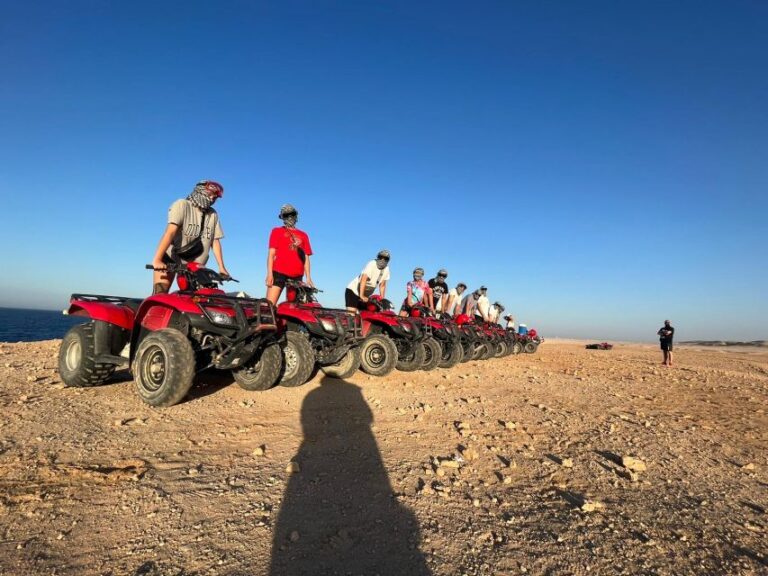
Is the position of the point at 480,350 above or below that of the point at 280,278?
below

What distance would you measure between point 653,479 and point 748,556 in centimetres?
103

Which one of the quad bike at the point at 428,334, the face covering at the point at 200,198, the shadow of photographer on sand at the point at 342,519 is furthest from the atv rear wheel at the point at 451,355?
the face covering at the point at 200,198

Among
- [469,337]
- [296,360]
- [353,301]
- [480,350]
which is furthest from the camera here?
[480,350]

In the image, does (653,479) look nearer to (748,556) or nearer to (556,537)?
(748,556)

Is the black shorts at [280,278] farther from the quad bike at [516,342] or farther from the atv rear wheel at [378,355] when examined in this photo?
the quad bike at [516,342]

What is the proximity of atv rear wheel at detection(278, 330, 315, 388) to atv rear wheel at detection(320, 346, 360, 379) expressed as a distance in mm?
Answer: 1183

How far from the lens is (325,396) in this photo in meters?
5.35

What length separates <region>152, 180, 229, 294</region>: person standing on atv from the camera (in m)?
4.77

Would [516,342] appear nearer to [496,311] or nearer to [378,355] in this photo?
[496,311]

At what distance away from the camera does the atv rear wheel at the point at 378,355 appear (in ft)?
23.6

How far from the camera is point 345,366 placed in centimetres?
663

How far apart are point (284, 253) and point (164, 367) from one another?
2444 millimetres

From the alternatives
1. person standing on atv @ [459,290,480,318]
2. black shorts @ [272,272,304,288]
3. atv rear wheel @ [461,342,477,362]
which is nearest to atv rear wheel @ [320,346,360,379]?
black shorts @ [272,272,304,288]

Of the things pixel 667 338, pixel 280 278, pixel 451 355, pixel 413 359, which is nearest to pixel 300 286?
pixel 280 278
